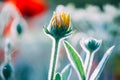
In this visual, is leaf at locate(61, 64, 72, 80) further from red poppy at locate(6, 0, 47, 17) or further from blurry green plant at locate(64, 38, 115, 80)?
red poppy at locate(6, 0, 47, 17)

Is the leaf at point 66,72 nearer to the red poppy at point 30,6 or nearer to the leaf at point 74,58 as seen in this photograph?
the leaf at point 74,58

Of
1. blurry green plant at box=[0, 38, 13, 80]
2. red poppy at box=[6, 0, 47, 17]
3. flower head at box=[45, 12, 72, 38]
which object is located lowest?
blurry green plant at box=[0, 38, 13, 80]

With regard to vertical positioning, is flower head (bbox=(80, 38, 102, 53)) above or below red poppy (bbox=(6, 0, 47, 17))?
below

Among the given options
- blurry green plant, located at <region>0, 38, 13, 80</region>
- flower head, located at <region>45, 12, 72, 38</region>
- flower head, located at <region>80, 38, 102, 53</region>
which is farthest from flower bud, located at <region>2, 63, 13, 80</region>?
flower head, located at <region>80, 38, 102, 53</region>

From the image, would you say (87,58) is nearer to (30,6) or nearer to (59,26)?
(59,26)

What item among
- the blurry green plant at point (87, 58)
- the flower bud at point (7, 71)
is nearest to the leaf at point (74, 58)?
the blurry green plant at point (87, 58)

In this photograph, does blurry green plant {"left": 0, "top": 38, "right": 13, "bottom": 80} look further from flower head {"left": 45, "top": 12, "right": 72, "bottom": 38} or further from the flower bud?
flower head {"left": 45, "top": 12, "right": 72, "bottom": 38}

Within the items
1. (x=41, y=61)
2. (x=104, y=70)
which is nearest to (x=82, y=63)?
(x=104, y=70)
